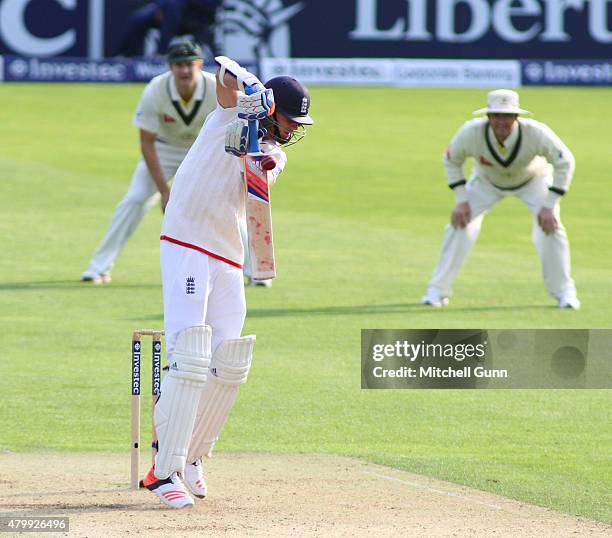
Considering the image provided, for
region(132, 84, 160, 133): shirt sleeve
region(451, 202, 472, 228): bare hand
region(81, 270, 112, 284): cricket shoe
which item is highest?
region(132, 84, 160, 133): shirt sleeve

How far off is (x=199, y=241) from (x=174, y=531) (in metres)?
1.32

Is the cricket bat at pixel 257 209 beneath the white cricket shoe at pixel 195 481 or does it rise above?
above

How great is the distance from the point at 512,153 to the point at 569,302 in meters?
1.37

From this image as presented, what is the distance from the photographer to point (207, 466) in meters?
7.15

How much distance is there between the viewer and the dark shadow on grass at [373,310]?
11.7 meters

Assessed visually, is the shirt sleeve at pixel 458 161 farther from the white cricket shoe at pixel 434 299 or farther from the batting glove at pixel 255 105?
the batting glove at pixel 255 105

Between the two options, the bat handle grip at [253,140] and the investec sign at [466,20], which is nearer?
the bat handle grip at [253,140]

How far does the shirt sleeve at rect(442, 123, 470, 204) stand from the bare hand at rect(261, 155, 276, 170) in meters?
6.05

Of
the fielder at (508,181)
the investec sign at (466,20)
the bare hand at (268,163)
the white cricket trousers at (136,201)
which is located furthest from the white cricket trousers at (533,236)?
the investec sign at (466,20)

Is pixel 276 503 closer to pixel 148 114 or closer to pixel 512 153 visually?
pixel 512 153

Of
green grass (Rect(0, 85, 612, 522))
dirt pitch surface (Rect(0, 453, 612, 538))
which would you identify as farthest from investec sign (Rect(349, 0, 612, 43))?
dirt pitch surface (Rect(0, 453, 612, 538))

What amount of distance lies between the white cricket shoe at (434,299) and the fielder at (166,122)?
95.1 inches

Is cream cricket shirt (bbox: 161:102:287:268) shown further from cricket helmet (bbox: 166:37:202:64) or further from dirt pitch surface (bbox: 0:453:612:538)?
cricket helmet (bbox: 166:37:202:64)

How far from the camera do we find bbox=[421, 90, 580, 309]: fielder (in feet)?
39.1
